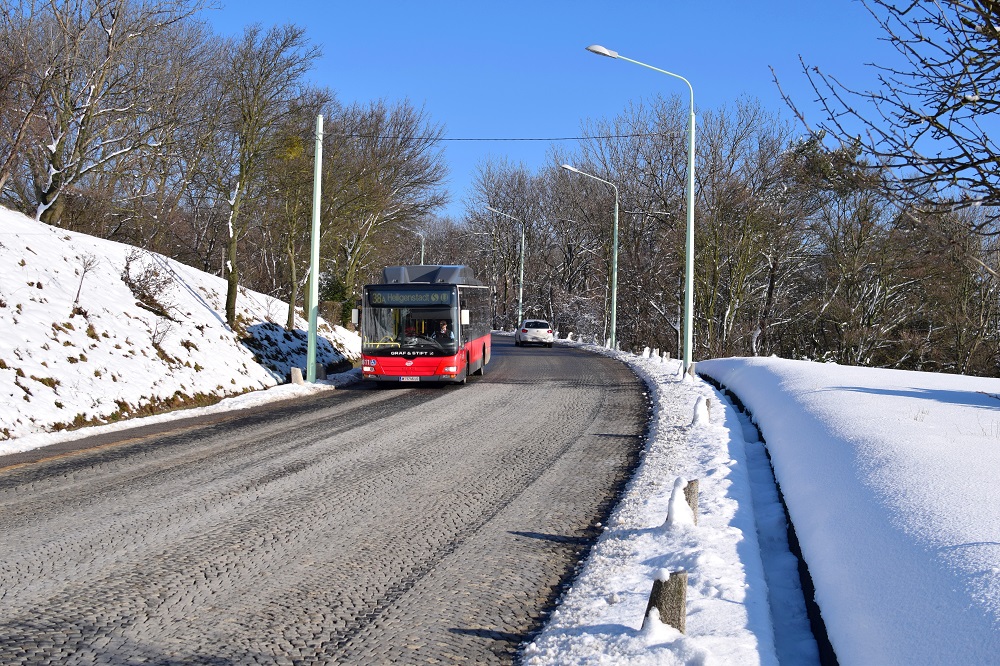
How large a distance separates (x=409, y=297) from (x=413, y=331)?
833 millimetres

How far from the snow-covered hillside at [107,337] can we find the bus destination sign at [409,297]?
128 inches

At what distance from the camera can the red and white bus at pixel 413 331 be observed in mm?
19328

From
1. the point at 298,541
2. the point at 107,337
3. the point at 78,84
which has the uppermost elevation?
the point at 78,84

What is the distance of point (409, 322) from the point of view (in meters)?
19.6

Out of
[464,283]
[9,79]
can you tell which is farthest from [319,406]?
[9,79]

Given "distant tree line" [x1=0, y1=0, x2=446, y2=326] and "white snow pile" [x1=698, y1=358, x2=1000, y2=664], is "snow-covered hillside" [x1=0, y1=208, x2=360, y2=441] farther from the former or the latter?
"white snow pile" [x1=698, y1=358, x2=1000, y2=664]

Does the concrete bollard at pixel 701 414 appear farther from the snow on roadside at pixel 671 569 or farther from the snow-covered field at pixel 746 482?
the snow on roadside at pixel 671 569

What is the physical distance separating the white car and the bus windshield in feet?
81.1

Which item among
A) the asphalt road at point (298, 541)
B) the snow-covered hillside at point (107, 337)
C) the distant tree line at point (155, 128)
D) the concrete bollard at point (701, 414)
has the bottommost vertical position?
the asphalt road at point (298, 541)

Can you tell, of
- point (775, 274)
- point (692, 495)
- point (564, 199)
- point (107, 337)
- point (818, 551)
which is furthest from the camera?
point (564, 199)

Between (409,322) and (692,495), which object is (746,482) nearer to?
(692,495)

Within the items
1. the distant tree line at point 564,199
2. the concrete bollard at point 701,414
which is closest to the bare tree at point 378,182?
the distant tree line at point 564,199

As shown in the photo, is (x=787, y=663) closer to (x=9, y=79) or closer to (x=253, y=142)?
(x=9, y=79)

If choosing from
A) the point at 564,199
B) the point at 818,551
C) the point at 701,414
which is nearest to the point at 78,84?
the point at 701,414
